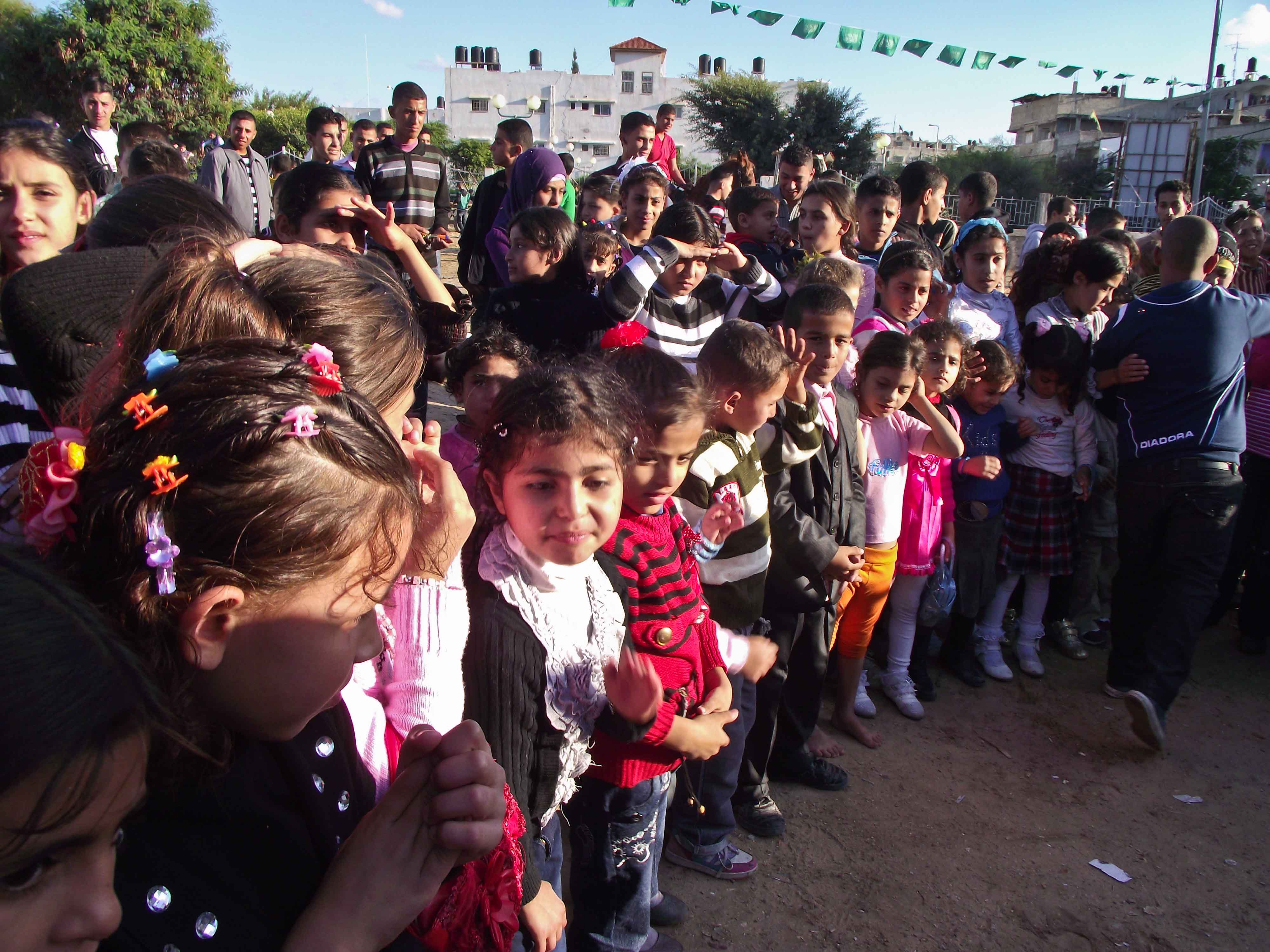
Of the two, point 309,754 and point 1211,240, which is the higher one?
point 1211,240

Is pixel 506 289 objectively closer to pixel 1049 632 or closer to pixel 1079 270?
pixel 1079 270

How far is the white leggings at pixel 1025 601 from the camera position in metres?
4.27

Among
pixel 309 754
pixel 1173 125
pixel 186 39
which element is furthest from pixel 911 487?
pixel 186 39

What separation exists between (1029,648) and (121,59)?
30.4 metres

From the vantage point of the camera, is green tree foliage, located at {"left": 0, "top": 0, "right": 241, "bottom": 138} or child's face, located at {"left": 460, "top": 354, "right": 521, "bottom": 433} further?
green tree foliage, located at {"left": 0, "top": 0, "right": 241, "bottom": 138}

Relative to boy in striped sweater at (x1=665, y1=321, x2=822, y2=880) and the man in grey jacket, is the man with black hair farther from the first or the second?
boy in striped sweater at (x1=665, y1=321, x2=822, y2=880)

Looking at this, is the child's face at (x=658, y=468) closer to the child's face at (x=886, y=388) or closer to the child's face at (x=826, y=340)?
the child's face at (x=826, y=340)

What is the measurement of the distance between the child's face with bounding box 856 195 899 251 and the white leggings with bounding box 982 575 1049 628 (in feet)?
6.76

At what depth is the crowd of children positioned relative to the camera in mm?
875

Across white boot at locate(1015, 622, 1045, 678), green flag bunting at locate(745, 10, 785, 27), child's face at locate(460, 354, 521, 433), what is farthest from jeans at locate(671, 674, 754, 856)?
green flag bunting at locate(745, 10, 785, 27)

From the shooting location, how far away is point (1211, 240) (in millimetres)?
3646

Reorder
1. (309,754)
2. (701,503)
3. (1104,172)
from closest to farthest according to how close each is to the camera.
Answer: (309,754) → (701,503) → (1104,172)

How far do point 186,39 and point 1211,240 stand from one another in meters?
31.0

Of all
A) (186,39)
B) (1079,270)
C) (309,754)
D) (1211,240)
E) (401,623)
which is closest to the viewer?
(309,754)
